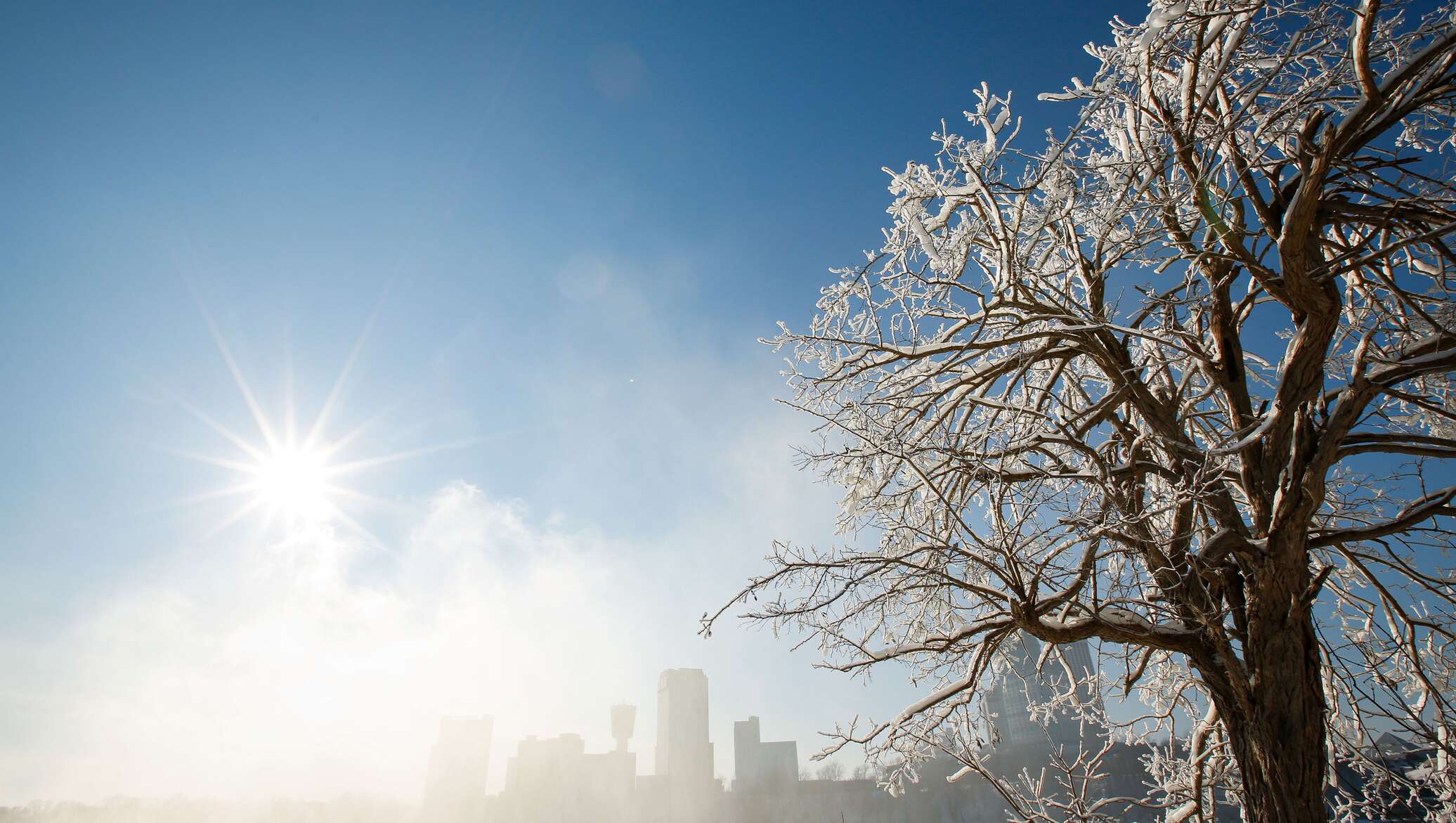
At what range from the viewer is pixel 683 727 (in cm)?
12975

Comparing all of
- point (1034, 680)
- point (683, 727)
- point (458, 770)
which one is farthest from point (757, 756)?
point (1034, 680)

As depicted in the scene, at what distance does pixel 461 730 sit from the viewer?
12669 centimetres

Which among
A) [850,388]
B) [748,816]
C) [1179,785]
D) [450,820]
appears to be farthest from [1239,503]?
[450,820]

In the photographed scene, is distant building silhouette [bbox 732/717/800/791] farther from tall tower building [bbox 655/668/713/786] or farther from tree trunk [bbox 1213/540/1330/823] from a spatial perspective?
tree trunk [bbox 1213/540/1330/823]

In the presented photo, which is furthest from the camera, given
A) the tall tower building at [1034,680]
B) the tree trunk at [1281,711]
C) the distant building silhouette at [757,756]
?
the distant building silhouette at [757,756]

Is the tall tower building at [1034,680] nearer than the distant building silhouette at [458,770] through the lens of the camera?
Yes

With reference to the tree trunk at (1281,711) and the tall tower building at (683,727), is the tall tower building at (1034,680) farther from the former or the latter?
the tall tower building at (683,727)

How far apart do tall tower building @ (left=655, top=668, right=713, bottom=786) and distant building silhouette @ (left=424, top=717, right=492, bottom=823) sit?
1316 inches

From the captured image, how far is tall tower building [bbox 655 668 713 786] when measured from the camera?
121 meters

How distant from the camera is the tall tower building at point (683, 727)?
4761 inches

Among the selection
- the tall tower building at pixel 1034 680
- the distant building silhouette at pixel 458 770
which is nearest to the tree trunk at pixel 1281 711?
the tall tower building at pixel 1034 680

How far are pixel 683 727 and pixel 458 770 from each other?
41.7m

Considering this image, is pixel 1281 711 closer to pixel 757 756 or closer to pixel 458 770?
pixel 757 756

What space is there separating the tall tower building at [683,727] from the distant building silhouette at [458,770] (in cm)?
3342
